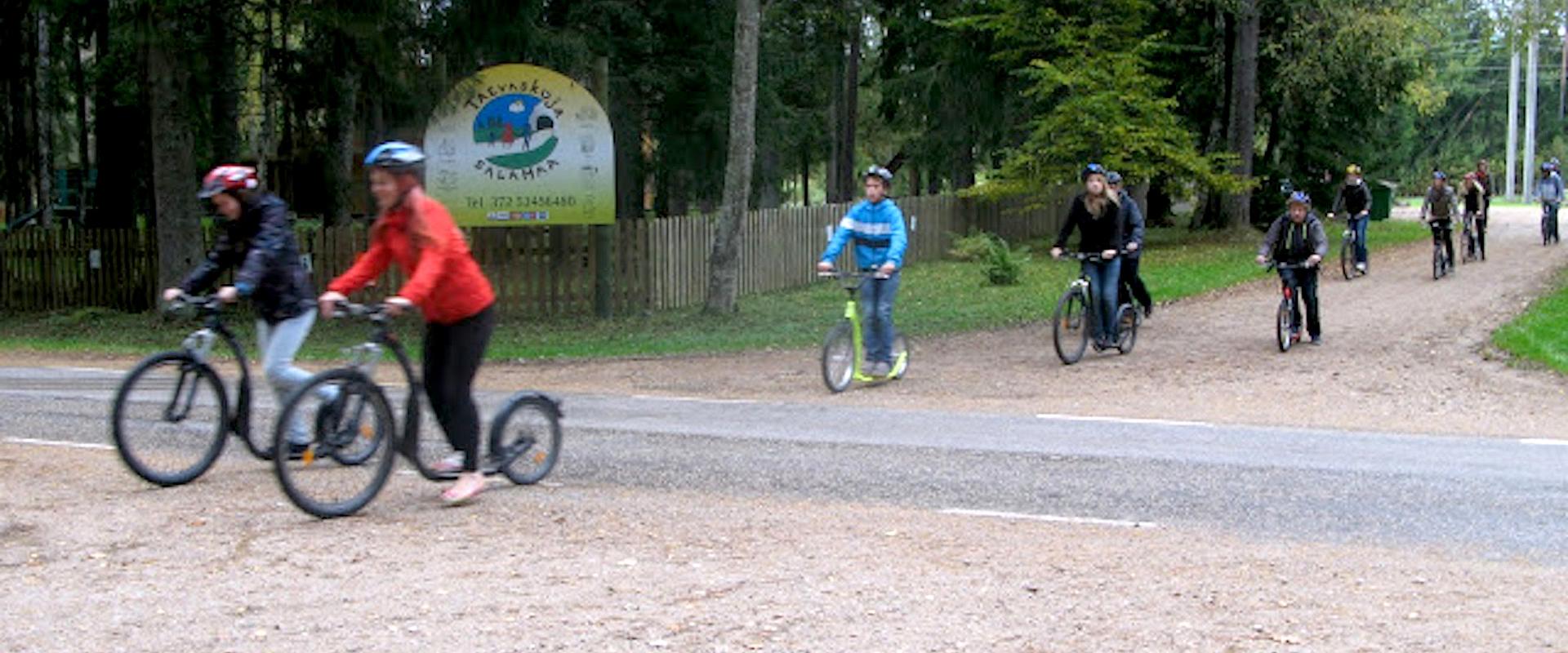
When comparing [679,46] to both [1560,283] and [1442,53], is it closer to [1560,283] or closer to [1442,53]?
[1560,283]

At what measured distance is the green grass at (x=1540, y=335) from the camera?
49.3 feet

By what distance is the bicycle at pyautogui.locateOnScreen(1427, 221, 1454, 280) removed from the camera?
80.5 ft

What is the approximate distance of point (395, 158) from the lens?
25.1 ft

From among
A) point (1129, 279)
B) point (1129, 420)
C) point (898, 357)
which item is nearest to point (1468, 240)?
point (1129, 279)

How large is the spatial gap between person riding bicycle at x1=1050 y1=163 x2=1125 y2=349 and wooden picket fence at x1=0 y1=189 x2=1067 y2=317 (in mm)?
8737

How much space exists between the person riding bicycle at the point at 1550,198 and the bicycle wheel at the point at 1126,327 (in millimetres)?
18649

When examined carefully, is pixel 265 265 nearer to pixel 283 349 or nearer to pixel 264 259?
pixel 264 259

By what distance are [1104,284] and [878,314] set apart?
9.64ft

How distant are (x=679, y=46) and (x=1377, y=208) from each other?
23.3m

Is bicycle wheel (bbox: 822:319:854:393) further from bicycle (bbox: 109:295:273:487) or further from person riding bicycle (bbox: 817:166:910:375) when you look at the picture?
bicycle (bbox: 109:295:273:487)

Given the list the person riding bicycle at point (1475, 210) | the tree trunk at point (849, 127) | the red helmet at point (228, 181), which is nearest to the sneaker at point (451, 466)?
the red helmet at point (228, 181)

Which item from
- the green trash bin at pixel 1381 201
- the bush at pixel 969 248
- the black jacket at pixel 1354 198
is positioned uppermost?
the green trash bin at pixel 1381 201

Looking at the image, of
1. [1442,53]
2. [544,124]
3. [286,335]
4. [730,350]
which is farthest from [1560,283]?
[1442,53]

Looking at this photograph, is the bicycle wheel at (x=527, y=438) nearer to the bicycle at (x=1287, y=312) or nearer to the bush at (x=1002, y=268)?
the bicycle at (x=1287, y=312)
